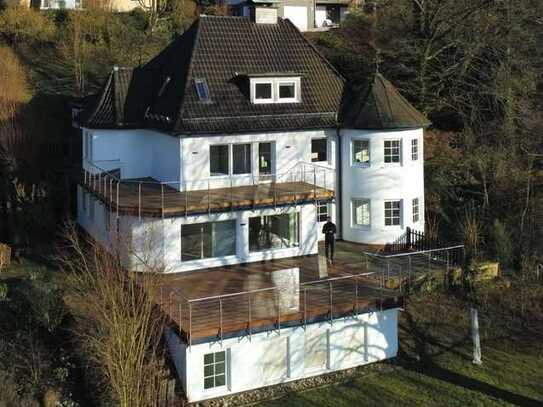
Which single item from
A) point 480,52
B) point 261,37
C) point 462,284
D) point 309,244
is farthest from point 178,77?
point 480,52

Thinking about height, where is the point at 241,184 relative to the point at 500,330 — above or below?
above

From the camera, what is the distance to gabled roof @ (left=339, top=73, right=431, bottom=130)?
26359 mm

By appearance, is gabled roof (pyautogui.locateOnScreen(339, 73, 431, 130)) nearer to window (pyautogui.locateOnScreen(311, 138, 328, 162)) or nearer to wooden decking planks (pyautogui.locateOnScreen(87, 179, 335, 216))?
window (pyautogui.locateOnScreen(311, 138, 328, 162))

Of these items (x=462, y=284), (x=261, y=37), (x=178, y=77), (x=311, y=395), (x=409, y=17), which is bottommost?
(x=311, y=395)

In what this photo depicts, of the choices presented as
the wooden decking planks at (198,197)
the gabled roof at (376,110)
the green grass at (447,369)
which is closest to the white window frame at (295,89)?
the gabled roof at (376,110)

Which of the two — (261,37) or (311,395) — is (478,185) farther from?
(311,395)

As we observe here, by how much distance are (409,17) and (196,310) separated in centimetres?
2470

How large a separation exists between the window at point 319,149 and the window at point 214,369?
1151cm

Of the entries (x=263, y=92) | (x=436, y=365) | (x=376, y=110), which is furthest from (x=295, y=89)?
(x=436, y=365)

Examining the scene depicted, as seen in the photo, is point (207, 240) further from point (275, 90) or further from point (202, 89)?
point (275, 90)

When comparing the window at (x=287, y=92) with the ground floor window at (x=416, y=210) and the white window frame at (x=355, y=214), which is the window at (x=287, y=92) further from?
the ground floor window at (x=416, y=210)

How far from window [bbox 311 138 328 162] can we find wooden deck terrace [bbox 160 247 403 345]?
16.8ft

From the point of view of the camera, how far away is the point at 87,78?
144ft

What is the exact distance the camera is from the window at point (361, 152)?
27.0m
